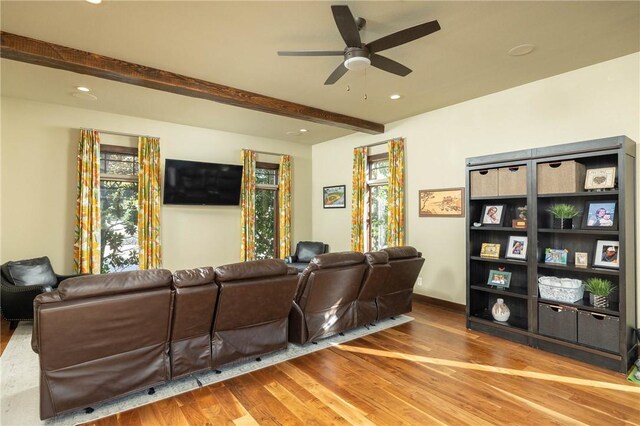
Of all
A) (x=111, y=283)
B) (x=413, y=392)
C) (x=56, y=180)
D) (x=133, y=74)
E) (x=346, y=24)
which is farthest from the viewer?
(x=56, y=180)

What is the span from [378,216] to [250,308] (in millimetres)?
3909

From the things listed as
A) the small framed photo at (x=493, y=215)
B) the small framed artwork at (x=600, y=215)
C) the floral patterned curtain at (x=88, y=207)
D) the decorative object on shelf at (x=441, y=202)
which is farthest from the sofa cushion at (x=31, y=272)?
the small framed artwork at (x=600, y=215)

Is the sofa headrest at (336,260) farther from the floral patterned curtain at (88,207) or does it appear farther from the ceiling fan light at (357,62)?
the floral patterned curtain at (88,207)

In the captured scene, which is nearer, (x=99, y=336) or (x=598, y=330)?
(x=99, y=336)

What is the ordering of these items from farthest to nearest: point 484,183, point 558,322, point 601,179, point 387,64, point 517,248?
point 484,183, point 517,248, point 558,322, point 601,179, point 387,64

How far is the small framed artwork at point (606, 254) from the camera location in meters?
3.34

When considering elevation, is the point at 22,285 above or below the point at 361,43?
below

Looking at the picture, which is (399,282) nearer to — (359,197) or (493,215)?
(493,215)

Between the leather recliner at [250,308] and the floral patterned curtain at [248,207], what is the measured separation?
346cm

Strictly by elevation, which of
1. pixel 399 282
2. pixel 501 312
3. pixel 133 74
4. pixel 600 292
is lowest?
pixel 501 312

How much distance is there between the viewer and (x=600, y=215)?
3430 millimetres

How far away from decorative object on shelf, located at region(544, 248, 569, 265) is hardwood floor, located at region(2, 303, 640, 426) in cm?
97

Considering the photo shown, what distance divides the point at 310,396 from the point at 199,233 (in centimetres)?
→ 429

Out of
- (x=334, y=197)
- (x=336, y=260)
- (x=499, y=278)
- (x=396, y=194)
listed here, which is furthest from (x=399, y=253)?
(x=334, y=197)
